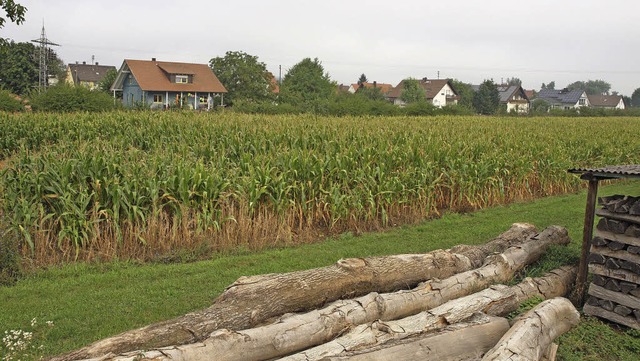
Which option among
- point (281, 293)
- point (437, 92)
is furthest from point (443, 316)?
point (437, 92)

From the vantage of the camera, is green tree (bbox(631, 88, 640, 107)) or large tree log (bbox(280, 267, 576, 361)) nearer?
large tree log (bbox(280, 267, 576, 361))

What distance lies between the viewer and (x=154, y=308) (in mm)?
6836

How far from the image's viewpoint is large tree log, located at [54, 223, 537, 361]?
483 centimetres

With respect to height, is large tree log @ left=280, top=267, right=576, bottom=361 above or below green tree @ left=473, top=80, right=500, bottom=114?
below

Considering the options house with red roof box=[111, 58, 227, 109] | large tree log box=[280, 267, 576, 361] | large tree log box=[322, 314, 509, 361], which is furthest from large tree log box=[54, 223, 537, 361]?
Answer: house with red roof box=[111, 58, 227, 109]

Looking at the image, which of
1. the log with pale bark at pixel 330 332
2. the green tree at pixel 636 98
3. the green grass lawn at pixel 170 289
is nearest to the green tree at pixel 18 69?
the green grass lawn at pixel 170 289

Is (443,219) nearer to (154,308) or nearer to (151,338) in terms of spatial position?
(154,308)

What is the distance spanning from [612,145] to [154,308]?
2150 centimetres

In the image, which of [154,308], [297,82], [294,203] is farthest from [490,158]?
[297,82]

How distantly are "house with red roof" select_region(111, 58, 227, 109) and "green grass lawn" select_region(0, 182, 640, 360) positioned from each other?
48610mm

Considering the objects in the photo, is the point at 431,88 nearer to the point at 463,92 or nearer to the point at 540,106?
the point at 463,92

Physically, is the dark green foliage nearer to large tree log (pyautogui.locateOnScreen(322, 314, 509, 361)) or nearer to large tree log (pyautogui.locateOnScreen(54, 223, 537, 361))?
large tree log (pyautogui.locateOnScreen(54, 223, 537, 361))

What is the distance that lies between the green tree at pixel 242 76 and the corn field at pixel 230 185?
47523 millimetres

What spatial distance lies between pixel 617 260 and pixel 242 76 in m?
61.1
